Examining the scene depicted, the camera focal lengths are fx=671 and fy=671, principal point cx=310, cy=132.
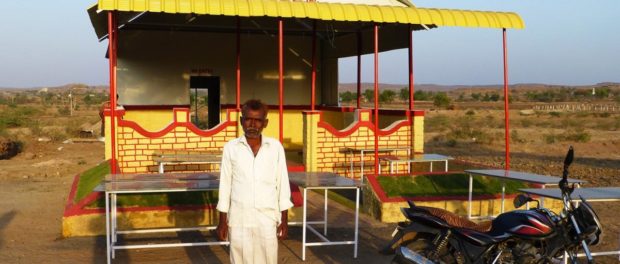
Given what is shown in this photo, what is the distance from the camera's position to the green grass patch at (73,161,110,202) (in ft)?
30.9

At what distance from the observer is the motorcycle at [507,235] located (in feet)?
16.3

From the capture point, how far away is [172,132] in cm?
1143

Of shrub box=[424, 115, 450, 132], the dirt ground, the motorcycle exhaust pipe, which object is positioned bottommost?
the dirt ground

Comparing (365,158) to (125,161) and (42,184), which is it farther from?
(42,184)

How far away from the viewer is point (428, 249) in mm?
5520

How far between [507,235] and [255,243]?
1885 mm

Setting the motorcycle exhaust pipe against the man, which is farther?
the motorcycle exhaust pipe

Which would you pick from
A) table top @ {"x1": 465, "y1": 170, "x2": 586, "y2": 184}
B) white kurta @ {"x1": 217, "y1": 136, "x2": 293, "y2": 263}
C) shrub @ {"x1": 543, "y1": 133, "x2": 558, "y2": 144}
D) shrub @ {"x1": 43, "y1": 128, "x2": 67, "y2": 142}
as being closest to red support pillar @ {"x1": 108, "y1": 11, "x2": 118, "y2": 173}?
table top @ {"x1": 465, "y1": 170, "x2": 586, "y2": 184}

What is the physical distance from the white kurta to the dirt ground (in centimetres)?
254

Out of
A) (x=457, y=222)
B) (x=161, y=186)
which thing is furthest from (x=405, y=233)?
(x=161, y=186)

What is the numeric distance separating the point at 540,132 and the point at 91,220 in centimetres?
2818

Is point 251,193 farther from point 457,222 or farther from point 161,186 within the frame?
point 161,186

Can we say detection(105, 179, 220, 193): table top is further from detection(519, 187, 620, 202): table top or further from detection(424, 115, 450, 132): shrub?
detection(424, 115, 450, 132): shrub

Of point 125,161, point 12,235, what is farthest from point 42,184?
point 12,235
